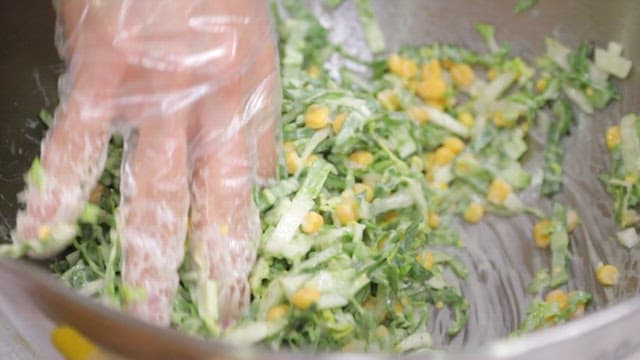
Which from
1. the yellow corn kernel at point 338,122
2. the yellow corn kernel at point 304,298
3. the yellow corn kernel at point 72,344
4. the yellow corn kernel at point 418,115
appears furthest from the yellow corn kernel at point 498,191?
the yellow corn kernel at point 72,344

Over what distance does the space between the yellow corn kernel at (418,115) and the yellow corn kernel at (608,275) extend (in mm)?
364

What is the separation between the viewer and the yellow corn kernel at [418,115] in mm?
1474

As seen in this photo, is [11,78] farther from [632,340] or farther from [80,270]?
[632,340]

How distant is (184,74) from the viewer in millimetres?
1123

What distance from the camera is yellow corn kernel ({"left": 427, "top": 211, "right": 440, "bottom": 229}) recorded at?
1.40 metres

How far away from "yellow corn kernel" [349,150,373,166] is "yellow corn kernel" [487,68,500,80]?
0.25m

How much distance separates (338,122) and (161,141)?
1.16 feet

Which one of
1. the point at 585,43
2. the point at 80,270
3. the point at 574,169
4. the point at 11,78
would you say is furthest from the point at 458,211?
the point at 11,78

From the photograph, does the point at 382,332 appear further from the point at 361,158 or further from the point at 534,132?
the point at 534,132

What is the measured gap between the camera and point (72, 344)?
0.83 m

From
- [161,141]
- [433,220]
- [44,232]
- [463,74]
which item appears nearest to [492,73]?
[463,74]

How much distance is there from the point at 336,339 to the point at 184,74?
14.7 inches

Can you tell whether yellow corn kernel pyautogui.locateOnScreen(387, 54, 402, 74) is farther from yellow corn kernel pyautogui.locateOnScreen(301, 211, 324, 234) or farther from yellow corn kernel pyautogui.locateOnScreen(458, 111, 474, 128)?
yellow corn kernel pyautogui.locateOnScreen(301, 211, 324, 234)

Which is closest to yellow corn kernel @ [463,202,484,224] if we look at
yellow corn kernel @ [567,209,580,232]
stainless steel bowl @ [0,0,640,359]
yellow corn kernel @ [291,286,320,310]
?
stainless steel bowl @ [0,0,640,359]
